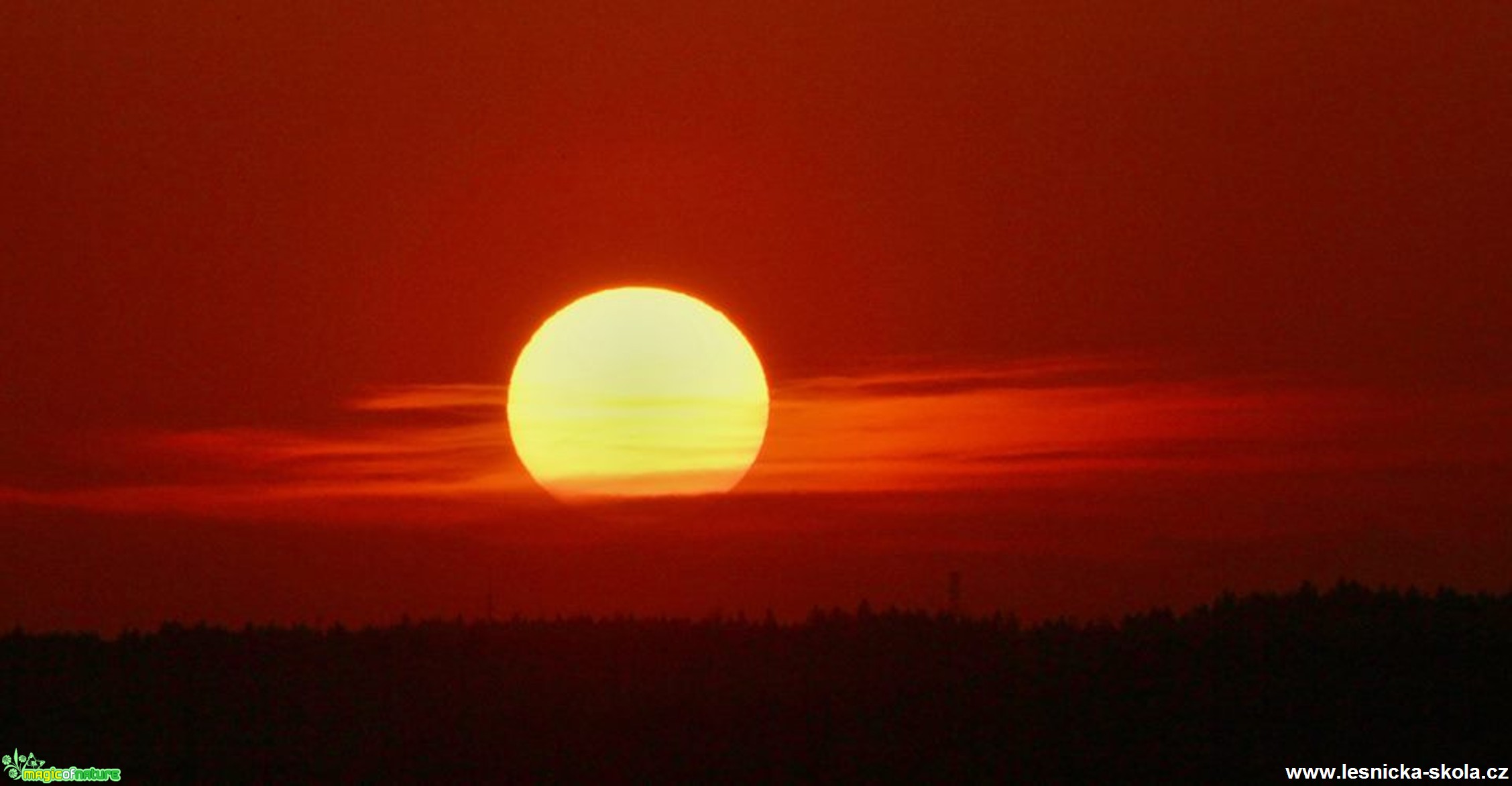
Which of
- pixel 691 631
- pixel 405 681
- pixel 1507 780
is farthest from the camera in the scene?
pixel 691 631

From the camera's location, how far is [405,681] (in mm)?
37094

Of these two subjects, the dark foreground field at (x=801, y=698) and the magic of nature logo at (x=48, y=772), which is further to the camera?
the dark foreground field at (x=801, y=698)

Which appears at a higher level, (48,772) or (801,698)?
(801,698)

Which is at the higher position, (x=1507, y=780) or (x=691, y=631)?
(x=691, y=631)

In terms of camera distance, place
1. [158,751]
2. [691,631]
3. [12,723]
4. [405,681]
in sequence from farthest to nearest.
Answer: [691,631] < [405,681] < [12,723] < [158,751]

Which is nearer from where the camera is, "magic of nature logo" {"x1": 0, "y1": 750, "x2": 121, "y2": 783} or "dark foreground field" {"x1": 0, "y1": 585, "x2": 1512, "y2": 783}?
"magic of nature logo" {"x1": 0, "y1": 750, "x2": 121, "y2": 783}

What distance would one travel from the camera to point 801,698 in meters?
34.2

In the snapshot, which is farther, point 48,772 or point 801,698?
point 801,698

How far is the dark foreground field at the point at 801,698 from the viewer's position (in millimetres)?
31344

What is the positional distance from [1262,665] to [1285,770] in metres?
5.32

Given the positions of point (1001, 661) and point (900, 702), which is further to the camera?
point (1001, 661)

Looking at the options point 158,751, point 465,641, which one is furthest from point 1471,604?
point 158,751

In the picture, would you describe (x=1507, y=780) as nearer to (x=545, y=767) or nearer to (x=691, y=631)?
(x=545, y=767)

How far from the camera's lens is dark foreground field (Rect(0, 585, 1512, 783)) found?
103 ft
